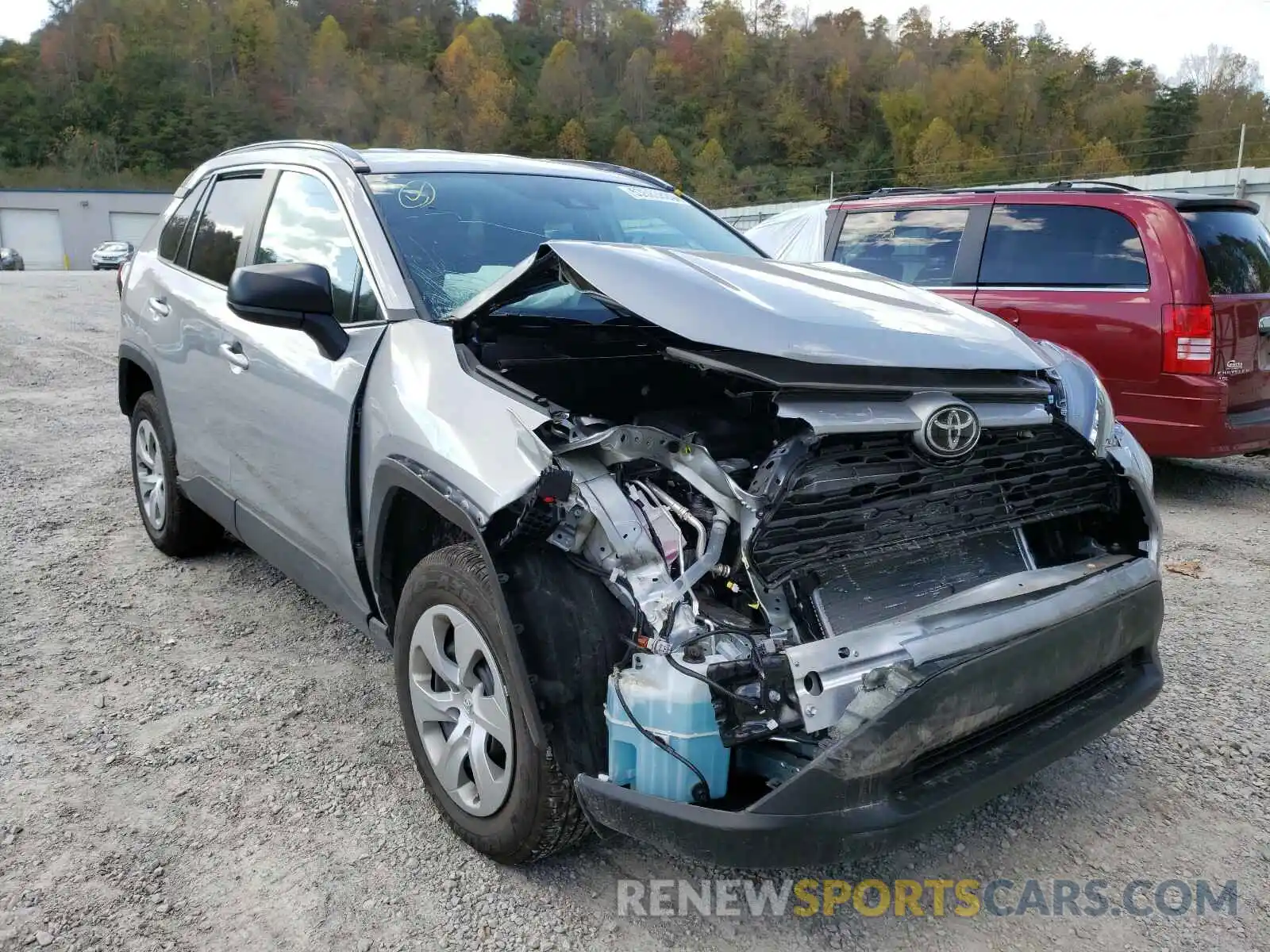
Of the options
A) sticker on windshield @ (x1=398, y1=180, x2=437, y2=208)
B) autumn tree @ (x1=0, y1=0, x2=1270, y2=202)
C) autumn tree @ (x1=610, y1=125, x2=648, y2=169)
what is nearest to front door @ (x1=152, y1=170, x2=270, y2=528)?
sticker on windshield @ (x1=398, y1=180, x2=437, y2=208)

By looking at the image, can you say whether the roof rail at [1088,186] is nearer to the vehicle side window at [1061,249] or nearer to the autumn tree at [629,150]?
the vehicle side window at [1061,249]

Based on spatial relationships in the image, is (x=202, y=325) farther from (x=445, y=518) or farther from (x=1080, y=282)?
(x=1080, y=282)

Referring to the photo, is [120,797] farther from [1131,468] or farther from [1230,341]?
[1230,341]

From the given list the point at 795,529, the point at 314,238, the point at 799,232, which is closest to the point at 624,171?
the point at 314,238

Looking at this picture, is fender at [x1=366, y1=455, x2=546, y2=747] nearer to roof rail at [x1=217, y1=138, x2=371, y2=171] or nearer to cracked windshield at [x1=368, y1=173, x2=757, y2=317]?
cracked windshield at [x1=368, y1=173, x2=757, y2=317]

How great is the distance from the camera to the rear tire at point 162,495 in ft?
14.2

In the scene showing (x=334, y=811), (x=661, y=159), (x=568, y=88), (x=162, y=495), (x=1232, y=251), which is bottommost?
(x=334, y=811)

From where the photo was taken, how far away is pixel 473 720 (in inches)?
93.4

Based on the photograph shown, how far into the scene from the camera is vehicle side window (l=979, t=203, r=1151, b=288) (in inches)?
224

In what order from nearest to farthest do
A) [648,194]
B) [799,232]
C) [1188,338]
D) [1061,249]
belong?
[648,194] < [1188,338] < [1061,249] < [799,232]

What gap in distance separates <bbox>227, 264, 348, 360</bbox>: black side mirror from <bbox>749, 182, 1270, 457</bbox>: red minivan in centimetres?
473

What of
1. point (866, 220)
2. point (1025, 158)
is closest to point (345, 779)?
point (866, 220)

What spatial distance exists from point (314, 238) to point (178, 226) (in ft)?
5.34

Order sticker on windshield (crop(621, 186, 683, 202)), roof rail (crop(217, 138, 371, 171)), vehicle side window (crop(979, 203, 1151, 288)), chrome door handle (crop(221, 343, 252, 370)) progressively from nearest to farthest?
roof rail (crop(217, 138, 371, 171)), chrome door handle (crop(221, 343, 252, 370)), sticker on windshield (crop(621, 186, 683, 202)), vehicle side window (crop(979, 203, 1151, 288))
